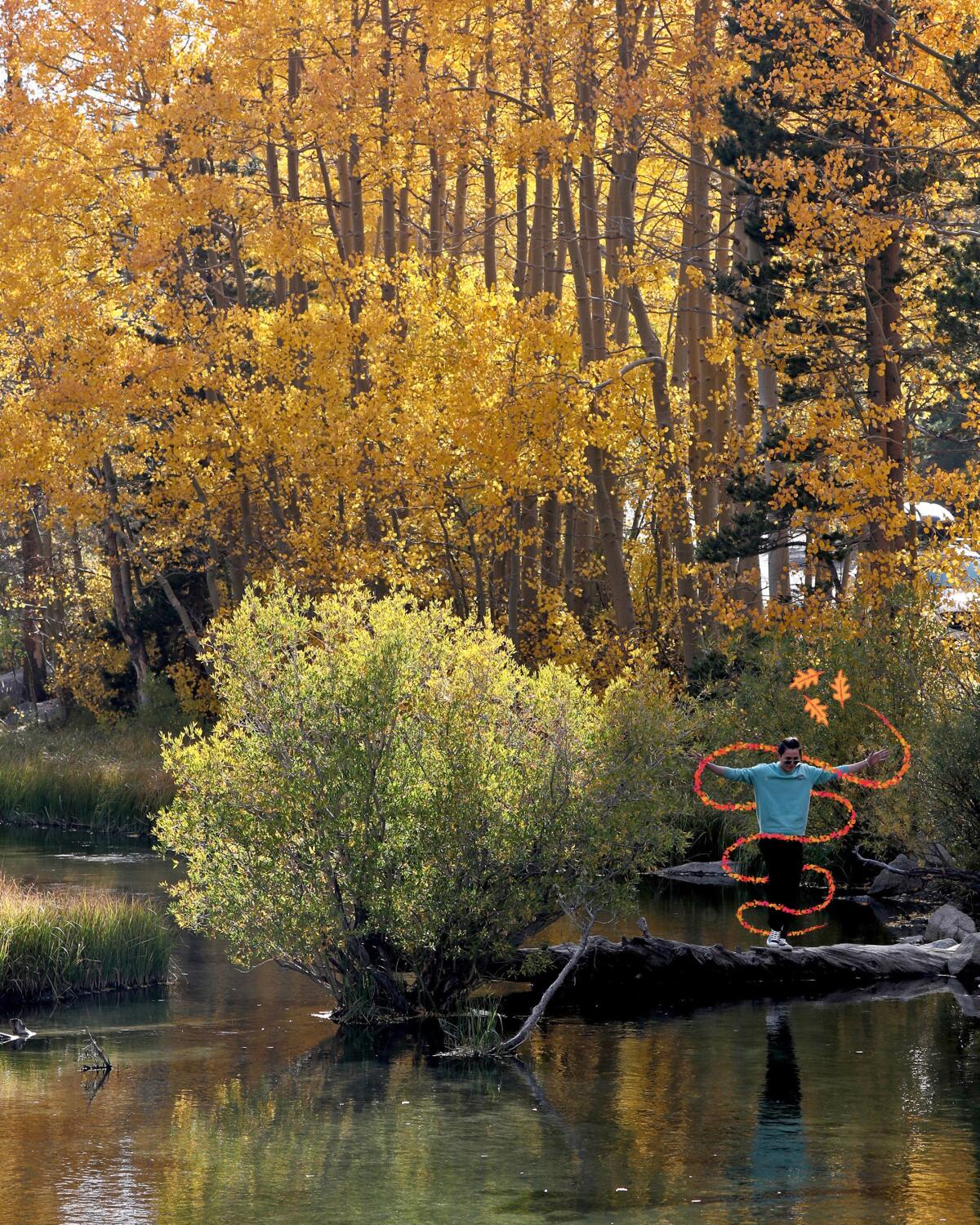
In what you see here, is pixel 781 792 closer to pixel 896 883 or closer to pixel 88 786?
pixel 896 883

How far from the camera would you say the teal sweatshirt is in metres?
14.2

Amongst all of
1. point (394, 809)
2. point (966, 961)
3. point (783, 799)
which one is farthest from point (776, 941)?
point (394, 809)

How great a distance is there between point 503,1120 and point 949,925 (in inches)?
282

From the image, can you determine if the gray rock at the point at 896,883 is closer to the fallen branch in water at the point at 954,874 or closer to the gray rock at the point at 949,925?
the fallen branch in water at the point at 954,874

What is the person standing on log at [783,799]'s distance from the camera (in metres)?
14.0

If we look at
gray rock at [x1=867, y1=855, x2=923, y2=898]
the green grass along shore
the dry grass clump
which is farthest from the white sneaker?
the dry grass clump

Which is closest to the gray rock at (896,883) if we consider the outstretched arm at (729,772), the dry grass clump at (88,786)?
the outstretched arm at (729,772)

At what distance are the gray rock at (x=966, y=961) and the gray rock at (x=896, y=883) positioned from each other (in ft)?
12.5

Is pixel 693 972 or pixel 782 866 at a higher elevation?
pixel 782 866

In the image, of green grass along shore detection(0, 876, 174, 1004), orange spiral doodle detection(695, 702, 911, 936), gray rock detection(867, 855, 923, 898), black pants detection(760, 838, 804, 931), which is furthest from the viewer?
gray rock detection(867, 855, 923, 898)

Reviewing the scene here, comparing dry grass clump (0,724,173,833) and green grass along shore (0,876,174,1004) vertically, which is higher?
dry grass clump (0,724,173,833)

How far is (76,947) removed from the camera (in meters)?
15.7

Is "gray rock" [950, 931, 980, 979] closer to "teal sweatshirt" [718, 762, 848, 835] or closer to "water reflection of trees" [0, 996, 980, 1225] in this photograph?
"water reflection of trees" [0, 996, 980, 1225]

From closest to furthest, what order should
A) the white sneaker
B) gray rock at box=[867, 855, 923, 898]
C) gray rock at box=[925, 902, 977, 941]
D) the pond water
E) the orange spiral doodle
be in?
the pond water → the orange spiral doodle → the white sneaker → gray rock at box=[925, 902, 977, 941] → gray rock at box=[867, 855, 923, 898]
